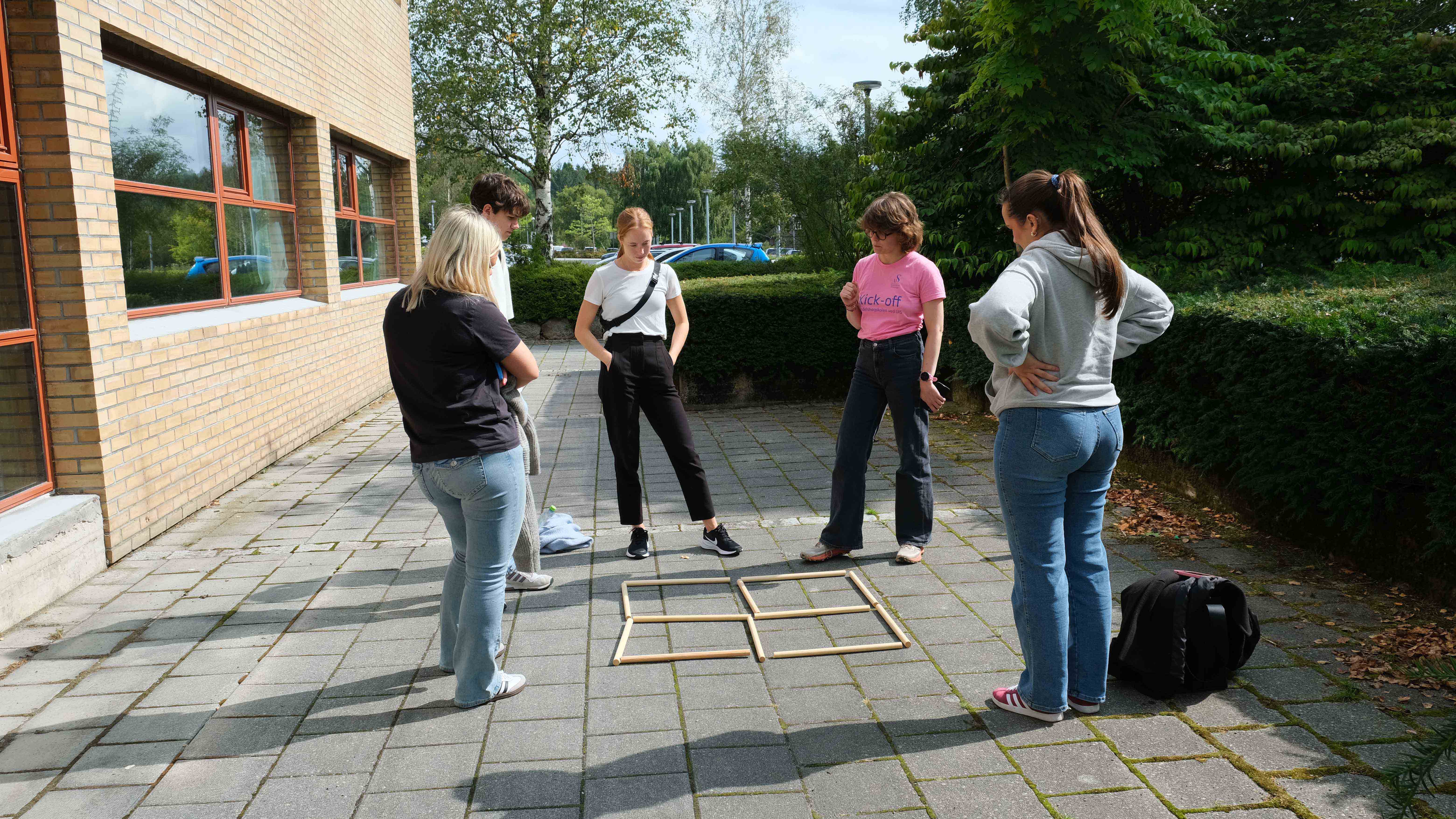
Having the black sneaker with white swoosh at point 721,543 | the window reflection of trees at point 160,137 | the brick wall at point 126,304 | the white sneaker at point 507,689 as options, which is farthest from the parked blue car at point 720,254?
the white sneaker at point 507,689

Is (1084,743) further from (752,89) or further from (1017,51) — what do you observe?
(752,89)

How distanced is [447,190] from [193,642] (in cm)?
4497

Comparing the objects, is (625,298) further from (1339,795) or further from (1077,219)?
(1339,795)

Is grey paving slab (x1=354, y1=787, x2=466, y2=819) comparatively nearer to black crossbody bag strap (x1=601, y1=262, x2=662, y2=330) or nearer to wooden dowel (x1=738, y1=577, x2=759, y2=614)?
wooden dowel (x1=738, y1=577, x2=759, y2=614)

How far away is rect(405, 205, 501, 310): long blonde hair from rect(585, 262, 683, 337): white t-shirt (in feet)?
5.67

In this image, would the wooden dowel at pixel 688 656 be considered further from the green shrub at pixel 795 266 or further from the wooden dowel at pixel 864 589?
the green shrub at pixel 795 266

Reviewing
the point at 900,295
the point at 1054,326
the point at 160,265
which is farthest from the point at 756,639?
the point at 160,265

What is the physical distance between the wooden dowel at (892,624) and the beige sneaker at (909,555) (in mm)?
612

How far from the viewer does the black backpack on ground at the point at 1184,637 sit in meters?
3.54

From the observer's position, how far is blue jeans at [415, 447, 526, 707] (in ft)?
11.2

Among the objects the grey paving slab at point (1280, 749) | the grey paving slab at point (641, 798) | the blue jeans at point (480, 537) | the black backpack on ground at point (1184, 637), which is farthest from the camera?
the black backpack on ground at point (1184, 637)

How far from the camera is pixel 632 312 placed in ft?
17.0

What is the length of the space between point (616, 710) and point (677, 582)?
1335mm

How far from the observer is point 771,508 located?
647 centimetres
